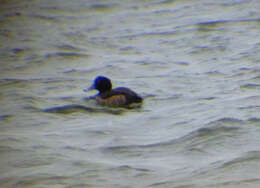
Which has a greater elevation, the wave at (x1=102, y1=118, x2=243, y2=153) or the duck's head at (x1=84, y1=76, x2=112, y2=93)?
the duck's head at (x1=84, y1=76, x2=112, y2=93)

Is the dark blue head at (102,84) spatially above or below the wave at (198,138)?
above

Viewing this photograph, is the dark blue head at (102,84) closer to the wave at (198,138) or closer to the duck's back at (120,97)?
the duck's back at (120,97)

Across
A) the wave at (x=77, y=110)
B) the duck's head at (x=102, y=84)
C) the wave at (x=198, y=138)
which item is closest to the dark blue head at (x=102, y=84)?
the duck's head at (x=102, y=84)

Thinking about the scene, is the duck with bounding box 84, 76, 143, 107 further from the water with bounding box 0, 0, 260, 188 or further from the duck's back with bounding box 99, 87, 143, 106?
the water with bounding box 0, 0, 260, 188

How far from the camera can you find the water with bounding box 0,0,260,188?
287 inches

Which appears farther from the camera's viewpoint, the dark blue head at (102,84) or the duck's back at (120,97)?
the dark blue head at (102,84)

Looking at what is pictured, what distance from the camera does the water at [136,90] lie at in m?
7.30

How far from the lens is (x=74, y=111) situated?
35.3 feet

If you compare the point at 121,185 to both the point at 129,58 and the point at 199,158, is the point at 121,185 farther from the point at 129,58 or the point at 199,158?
the point at 129,58

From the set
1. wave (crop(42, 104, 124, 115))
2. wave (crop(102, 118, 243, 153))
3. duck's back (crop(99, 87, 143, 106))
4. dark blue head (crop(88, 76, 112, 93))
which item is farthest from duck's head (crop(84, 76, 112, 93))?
wave (crop(102, 118, 243, 153))

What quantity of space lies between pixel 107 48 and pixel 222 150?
8413 millimetres

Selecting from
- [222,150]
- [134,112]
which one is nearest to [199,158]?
[222,150]

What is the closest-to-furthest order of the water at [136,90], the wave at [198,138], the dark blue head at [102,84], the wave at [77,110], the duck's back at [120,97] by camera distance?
the water at [136,90] < the wave at [198,138] < the wave at [77,110] < the duck's back at [120,97] < the dark blue head at [102,84]

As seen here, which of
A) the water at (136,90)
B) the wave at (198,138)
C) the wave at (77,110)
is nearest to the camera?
the water at (136,90)
